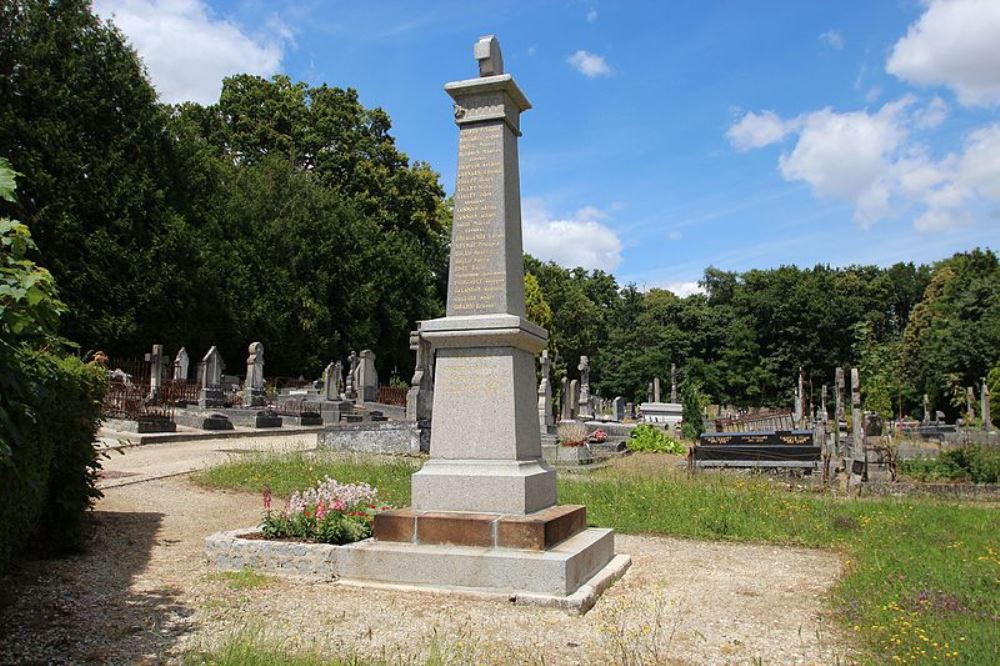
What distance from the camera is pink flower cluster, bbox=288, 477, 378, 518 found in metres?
7.73

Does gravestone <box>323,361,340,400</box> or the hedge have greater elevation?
gravestone <box>323,361,340,400</box>

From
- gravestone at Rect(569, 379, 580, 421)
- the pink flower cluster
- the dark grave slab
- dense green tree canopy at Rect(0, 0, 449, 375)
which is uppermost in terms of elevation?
dense green tree canopy at Rect(0, 0, 449, 375)

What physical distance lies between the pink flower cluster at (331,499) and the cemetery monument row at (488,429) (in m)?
0.85

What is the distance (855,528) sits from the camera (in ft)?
31.9

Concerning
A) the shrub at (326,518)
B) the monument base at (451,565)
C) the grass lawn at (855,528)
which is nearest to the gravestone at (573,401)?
the grass lawn at (855,528)

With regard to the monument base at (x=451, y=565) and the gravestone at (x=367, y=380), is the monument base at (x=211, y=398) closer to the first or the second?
the gravestone at (x=367, y=380)

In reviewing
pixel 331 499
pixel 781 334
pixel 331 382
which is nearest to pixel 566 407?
pixel 331 382

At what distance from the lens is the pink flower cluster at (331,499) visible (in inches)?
304

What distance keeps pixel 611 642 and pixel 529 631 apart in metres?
0.62

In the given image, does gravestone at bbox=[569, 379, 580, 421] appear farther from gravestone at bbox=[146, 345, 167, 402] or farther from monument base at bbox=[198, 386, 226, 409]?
gravestone at bbox=[146, 345, 167, 402]

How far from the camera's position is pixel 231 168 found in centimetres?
4147

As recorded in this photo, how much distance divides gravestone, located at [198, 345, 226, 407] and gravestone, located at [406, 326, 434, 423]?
7563mm

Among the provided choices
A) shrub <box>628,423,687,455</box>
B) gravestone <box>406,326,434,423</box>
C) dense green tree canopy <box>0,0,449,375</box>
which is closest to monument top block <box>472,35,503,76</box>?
gravestone <box>406,326,434,423</box>

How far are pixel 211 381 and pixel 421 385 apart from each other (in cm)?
952
